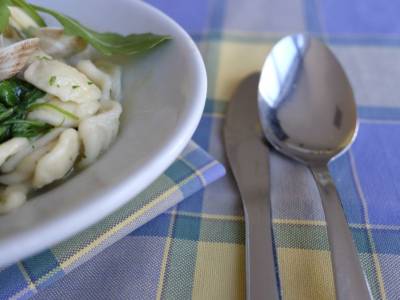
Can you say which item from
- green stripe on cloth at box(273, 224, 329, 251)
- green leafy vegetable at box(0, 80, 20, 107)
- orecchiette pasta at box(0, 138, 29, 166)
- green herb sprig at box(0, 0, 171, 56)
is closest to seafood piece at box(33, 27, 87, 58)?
green herb sprig at box(0, 0, 171, 56)

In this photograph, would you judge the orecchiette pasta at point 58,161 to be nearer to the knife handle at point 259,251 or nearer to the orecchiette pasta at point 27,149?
the orecchiette pasta at point 27,149

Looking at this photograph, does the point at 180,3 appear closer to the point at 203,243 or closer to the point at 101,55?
the point at 101,55

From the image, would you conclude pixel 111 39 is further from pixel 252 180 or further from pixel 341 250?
pixel 341 250

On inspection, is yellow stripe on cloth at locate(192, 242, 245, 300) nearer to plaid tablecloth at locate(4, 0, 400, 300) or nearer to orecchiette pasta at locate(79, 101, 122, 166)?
plaid tablecloth at locate(4, 0, 400, 300)

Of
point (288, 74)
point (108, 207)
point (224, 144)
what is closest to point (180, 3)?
point (288, 74)

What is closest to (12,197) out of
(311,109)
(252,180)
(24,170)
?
(24,170)

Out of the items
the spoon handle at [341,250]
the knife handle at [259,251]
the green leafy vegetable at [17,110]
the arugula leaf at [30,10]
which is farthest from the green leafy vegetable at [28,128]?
the spoon handle at [341,250]
